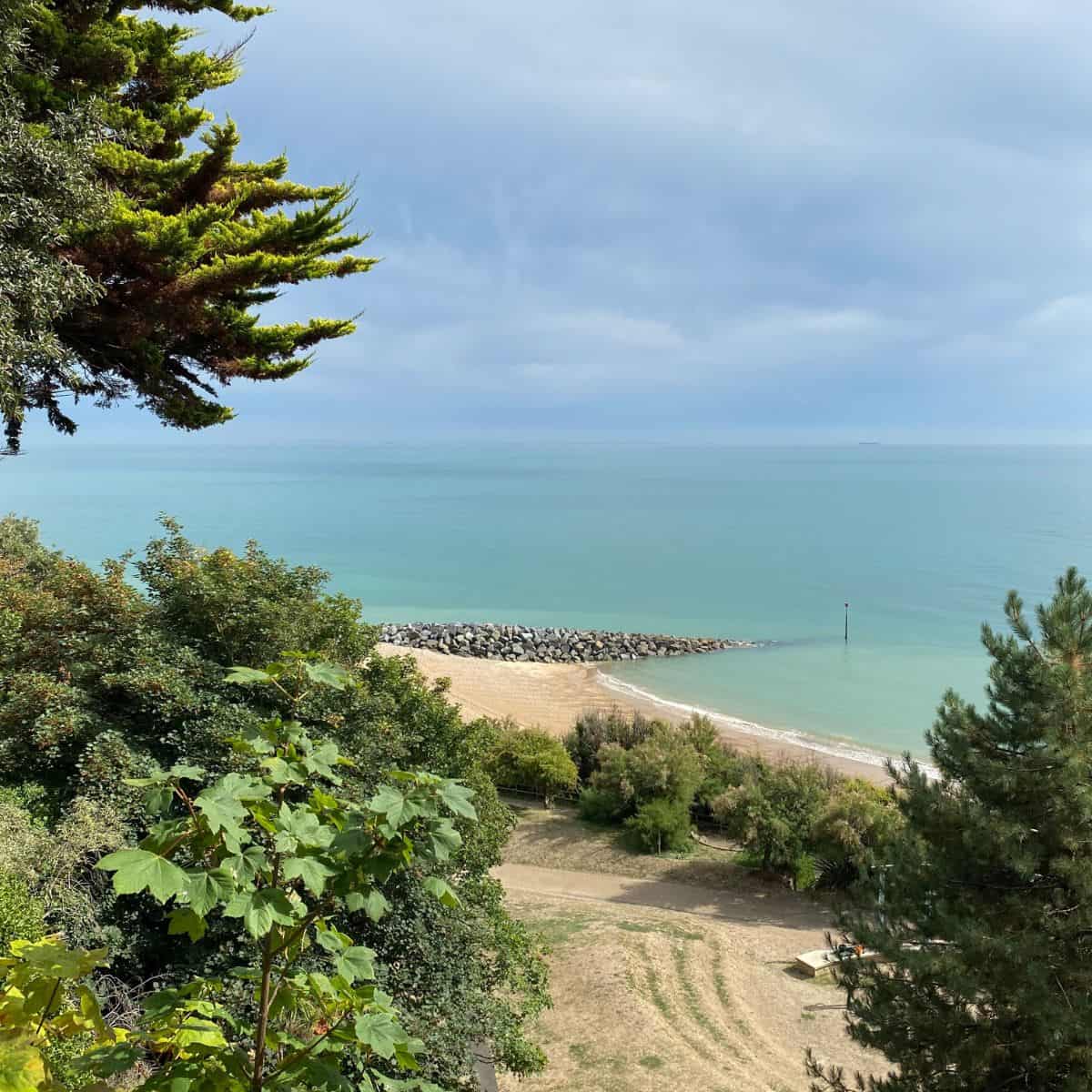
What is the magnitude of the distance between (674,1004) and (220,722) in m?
7.59

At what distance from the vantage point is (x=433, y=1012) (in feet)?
22.9

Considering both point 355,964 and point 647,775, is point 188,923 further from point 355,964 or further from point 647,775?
point 647,775

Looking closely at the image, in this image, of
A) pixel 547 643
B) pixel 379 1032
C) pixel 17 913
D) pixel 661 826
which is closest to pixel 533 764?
pixel 661 826

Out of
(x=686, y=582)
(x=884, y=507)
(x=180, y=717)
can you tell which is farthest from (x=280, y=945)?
(x=884, y=507)

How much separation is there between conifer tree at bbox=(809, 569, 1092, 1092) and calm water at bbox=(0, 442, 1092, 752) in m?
23.8

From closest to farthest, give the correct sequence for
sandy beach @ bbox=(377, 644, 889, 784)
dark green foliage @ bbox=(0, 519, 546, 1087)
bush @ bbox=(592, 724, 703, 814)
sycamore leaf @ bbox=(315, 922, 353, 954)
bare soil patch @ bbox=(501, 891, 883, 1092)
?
sycamore leaf @ bbox=(315, 922, 353, 954), dark green foliage @ bbox=(0, 519, 546, 1087), bare soil patch @ bbox=(501, 891, 883, 1092), bush @ bbox=(592, 724, 703, 814), sandy beach @ bbox=(377, 644, 889, 784)

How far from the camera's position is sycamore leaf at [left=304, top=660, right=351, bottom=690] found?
2.26 m

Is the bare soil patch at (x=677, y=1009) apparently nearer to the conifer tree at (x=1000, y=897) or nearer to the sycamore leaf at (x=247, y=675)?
the conifer tree at (x=1000, y=897)


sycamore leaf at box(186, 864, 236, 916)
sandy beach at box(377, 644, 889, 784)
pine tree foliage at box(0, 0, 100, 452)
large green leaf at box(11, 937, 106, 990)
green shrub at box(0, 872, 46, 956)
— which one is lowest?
sandy beach at box(377, 644, 889, 784)

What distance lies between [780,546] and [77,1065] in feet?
288

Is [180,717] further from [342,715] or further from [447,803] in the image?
[447,803]

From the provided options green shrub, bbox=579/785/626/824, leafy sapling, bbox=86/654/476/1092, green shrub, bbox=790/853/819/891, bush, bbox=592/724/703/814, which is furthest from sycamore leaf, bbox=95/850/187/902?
green shrub, bbox=579/785/626/824

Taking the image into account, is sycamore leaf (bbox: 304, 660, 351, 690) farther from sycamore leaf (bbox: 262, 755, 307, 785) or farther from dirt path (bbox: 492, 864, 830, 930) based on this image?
dirt path (bbox: 492, 864, 830, 930)

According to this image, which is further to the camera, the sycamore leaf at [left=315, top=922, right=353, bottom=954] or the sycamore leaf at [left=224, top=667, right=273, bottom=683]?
the sycamore leaf at [left=224, top=667, right=273, bottom=683]
